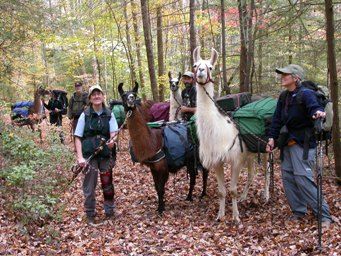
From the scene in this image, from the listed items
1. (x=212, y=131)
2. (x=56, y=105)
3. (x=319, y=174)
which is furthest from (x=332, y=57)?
(x=56, y=105)

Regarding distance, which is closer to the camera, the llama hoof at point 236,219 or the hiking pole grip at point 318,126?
the hiking pole grip at point 318,126

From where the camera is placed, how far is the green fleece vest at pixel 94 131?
237 inches

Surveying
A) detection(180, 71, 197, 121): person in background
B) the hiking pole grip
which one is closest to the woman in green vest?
detection(180, 71, 197, 121): person in background

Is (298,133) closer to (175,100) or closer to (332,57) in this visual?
(332,57)

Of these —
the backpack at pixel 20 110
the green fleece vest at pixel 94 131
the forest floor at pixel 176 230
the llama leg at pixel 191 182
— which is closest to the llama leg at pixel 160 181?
the forest floor at pixel 176 230

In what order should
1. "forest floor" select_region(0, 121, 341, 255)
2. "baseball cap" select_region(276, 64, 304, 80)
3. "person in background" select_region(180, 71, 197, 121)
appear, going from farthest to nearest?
"person in background" select_region(180, 71, 197, 121) < "baseball cap" select_region(276, 64, 304, 80) < "forest floor" select_region(0, 121, 341, 255)

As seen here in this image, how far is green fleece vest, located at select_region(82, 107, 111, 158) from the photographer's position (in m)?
6.01

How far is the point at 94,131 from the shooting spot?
6059mm

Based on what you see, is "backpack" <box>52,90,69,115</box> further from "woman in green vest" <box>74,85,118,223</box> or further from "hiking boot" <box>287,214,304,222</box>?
"hiking boot" <box>287,214,304,222</box>

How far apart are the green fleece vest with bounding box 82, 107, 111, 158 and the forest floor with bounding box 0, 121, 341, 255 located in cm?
118

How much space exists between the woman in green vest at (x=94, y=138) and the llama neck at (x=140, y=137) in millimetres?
322

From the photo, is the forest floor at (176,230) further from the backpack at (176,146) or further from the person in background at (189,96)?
the person in background at (189,96)

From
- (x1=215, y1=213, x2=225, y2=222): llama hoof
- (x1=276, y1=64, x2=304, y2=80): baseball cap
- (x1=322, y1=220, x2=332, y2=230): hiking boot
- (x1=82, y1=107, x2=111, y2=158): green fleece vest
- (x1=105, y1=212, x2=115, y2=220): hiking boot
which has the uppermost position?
(x1=276, y1=64, x2=304, y2=80): baseball cap

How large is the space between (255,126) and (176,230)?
204cm
